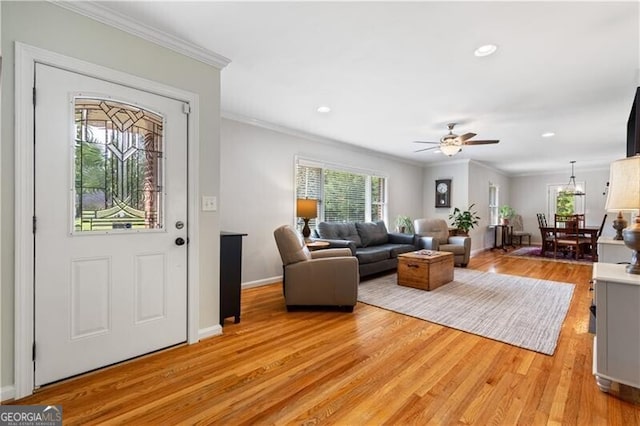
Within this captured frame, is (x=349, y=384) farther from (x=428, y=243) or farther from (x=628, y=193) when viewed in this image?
(x=428, y=243)

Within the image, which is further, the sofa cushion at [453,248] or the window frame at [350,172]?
the sofa cushion at [453,248]

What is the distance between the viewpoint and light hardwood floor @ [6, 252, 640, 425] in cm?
162

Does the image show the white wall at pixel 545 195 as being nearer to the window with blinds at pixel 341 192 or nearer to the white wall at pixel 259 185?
the window with blinds at pixel 341 192

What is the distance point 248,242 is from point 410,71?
9.74ft

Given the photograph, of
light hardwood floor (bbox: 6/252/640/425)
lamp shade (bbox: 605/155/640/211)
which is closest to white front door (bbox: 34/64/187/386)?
light hardwood floor (bbox: 6/252/640/425)

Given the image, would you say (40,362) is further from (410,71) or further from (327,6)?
(410,71)

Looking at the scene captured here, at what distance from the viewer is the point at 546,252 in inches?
305

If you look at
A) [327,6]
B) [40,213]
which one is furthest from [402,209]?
[40,213]

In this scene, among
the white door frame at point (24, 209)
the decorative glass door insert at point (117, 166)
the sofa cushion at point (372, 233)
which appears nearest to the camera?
the white door frame at point (24, 209)

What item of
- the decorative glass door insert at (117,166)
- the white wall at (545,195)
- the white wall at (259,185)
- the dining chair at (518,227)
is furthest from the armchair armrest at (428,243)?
the white wall at (545,195)

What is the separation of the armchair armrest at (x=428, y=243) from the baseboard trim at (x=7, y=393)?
17.3 feet

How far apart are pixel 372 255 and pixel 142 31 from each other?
382cm

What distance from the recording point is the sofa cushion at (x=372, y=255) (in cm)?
453

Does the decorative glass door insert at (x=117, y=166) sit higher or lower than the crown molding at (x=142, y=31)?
lower
